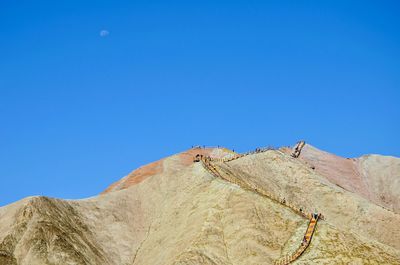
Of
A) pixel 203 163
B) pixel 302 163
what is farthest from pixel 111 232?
pixel 302 163

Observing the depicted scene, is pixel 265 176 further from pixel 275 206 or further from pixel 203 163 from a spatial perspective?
pixel 275 206

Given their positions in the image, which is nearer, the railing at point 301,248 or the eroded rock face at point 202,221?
the railing at point 301,248

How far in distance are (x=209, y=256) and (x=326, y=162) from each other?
81.7 m

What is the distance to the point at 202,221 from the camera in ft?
329

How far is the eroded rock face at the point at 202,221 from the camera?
9138 centimetres

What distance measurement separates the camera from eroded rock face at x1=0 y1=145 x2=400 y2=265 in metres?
91.4

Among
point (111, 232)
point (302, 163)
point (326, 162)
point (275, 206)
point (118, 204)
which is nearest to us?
point (275, 206)

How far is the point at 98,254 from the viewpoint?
102 m

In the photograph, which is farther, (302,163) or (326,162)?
(326,162)

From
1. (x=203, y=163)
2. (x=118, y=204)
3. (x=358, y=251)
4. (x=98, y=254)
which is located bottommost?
(x=98, y=254)

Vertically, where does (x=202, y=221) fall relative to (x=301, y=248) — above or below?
above

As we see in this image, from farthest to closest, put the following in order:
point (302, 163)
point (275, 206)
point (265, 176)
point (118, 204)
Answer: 1. point (302, 163)
2. point (265, 176)
3. point (118, 204)
4. point (275, 206)

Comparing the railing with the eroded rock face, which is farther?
the eroded rock face

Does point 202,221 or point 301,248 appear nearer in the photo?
point 301,248
